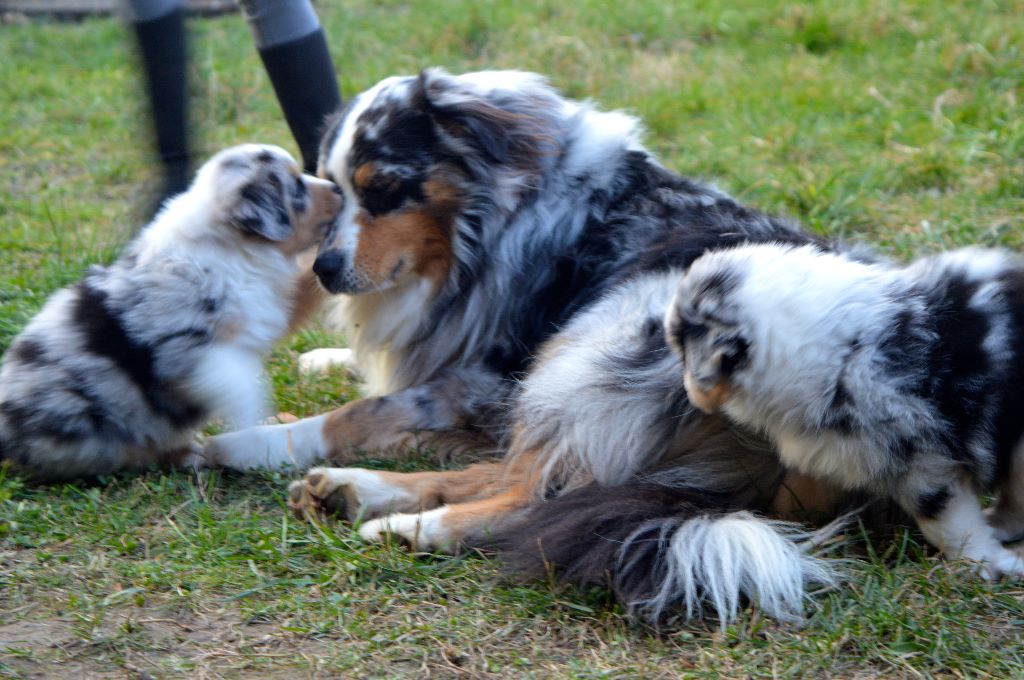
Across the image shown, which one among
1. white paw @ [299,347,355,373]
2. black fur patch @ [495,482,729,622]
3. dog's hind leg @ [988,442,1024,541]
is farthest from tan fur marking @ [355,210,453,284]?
dog's hind leg @ [988,442,1024,541]

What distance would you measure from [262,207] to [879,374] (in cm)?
200

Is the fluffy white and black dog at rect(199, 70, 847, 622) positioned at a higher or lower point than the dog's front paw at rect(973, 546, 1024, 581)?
higher

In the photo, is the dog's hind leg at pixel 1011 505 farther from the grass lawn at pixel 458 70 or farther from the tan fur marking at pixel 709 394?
the tan fur marking at pixel 709 394

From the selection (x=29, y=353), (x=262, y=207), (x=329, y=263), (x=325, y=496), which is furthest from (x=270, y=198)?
(x=325, y=496)

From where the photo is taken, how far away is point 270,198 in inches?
149

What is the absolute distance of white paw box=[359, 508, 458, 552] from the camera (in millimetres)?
3180

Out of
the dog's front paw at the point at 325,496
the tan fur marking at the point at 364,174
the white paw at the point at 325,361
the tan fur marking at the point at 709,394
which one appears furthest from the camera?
the white paw at the point at 325,361

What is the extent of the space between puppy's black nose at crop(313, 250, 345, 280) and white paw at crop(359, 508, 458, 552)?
0.98 meters

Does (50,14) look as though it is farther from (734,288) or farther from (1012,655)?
(1012,655)

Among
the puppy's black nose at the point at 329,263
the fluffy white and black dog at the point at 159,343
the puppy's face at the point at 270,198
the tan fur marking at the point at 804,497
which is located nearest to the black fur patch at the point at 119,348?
the fluffy white and black dog at the point at 159,343

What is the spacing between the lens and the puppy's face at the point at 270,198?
12.1ft

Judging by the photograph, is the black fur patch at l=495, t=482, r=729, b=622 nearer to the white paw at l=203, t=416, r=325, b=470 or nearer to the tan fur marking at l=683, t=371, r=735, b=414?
the tan fur marking at l=683, t=371, r=735, b=414

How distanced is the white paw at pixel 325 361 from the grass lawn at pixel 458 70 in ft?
0.30

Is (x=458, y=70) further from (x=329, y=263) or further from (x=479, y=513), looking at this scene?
(x=479, y=513)
